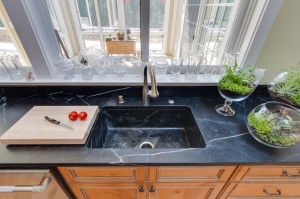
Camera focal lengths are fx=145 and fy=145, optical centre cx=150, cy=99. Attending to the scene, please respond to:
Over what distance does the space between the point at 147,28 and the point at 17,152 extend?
3.02 ft

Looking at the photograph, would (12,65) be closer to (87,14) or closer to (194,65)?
(87,14)

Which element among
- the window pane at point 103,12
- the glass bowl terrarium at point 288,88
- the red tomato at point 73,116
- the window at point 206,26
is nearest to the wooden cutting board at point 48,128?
the red tomato at point 73,116

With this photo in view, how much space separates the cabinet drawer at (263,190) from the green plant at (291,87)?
453 millimetres

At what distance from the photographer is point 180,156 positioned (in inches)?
24.8

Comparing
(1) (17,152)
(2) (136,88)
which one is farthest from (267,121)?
(1) (17,152)

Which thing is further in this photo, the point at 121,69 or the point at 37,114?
the point at 121,69

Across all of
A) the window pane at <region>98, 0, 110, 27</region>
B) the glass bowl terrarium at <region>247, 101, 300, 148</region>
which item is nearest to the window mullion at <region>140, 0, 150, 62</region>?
the glass bowl terrarium at <region>247, 101, 300, 148</region>

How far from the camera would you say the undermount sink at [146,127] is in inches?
36.5

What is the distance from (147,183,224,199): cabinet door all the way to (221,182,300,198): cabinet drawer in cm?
9

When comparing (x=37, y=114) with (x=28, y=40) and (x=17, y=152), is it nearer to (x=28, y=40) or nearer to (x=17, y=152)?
(x=17, y=152)

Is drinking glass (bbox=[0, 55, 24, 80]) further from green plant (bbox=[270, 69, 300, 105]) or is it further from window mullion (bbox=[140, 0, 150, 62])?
green plant (bbox=[270, 69, 300, 105])

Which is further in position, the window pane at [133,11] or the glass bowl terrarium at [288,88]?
the window pane at [133,11]

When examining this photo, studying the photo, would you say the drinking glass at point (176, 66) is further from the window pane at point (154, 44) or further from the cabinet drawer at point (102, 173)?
the cabinet drawer at point (102, 173)

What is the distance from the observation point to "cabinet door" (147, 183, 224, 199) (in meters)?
0.73
